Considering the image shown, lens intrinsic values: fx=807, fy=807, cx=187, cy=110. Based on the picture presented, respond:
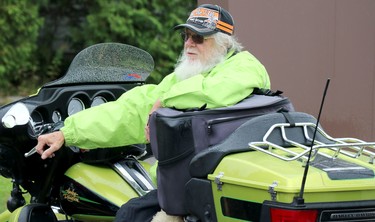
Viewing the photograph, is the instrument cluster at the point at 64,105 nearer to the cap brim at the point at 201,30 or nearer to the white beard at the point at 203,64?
the white beard at the point at 203,64

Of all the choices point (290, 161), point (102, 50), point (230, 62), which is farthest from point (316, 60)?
point (290, 161)

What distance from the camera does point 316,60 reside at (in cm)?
709

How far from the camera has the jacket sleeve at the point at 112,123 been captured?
12.4 feet

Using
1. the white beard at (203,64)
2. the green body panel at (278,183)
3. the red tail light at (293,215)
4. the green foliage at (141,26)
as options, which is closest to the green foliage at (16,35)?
the green foliage at (141,26)

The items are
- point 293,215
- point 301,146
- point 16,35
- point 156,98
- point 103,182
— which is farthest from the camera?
point 16,35

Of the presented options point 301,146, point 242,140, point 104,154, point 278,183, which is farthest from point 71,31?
point 278,183

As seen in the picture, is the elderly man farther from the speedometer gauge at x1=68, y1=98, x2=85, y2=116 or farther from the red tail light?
the red tail light

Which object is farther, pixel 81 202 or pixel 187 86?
pixel 81 202

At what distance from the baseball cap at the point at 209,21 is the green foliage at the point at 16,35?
9383 millimetres

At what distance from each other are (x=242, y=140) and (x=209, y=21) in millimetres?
705

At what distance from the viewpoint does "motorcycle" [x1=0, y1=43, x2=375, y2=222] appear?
2930 millimetres

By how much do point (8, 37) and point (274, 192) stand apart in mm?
10544

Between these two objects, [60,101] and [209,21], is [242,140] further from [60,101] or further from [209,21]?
[60,101]

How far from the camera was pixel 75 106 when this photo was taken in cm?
427
